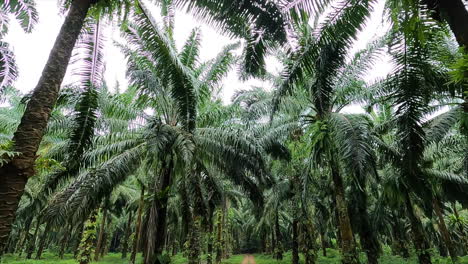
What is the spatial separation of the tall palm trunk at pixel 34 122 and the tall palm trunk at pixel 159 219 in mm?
5784

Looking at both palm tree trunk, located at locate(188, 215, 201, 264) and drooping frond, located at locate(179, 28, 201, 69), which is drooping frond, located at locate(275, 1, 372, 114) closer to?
drooping frond, located at locate(179, 28, 201, 69)

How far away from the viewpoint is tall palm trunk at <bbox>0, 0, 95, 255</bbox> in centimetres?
292

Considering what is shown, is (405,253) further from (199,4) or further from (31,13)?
(31,13)

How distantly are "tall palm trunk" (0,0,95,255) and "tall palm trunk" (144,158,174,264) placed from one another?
5784 millimetres

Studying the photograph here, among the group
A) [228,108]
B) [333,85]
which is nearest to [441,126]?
[333,85]

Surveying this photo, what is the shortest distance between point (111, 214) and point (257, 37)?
104 feet

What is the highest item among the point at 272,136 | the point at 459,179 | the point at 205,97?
the point at 205,97

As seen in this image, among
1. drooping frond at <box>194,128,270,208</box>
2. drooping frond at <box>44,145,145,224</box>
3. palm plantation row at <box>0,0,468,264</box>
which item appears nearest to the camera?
A: palm plantation row at <box>0,0,468,264</box>

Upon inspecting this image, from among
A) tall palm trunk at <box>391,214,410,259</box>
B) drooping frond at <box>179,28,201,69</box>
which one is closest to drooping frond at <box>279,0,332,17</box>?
drooping frond at <box>179,28,201,69</box>

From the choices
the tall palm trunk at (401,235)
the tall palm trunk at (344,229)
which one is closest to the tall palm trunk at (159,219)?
the tall palm trunk at (344,229)

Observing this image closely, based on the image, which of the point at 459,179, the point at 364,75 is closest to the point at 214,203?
the point at 364,75

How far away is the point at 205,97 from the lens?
10.5 metres

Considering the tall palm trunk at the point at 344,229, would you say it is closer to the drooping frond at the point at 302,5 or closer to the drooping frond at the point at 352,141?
the drooping frond at the point at 352,141

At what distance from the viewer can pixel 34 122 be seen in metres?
3.27
